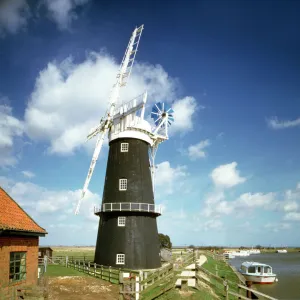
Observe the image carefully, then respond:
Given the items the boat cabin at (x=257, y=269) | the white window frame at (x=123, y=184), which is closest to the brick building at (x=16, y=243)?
the white window frame at (x=123, y=184)

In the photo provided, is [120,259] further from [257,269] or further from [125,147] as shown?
[257,269]

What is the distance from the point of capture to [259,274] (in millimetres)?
35125

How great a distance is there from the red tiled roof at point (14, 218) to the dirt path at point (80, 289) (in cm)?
362

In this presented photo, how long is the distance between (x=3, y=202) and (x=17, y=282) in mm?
4242

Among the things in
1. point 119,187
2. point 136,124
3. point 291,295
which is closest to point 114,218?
point 119,187

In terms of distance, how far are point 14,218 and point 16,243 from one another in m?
1.46

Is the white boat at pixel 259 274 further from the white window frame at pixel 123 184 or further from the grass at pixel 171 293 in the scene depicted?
the grass at pixel 171 293

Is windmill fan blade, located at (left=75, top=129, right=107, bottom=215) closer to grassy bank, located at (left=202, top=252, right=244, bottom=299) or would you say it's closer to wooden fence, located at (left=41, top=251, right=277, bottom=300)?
wooden fence, located at (left=41, top=251, right=277, bottom=300)

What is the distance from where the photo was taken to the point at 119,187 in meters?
30.3

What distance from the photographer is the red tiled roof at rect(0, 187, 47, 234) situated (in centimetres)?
1625

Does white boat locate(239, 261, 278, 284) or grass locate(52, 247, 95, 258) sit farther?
grass locate(52, 247, 95, 258)

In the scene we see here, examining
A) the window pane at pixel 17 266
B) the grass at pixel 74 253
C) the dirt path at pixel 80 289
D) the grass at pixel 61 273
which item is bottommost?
the grass at pixel 74 253

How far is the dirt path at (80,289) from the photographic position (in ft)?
59.6

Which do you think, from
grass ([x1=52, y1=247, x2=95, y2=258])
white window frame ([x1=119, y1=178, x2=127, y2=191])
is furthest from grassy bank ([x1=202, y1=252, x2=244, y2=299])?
grass ([x1=52, y1=247, x2=95, y2=258])
